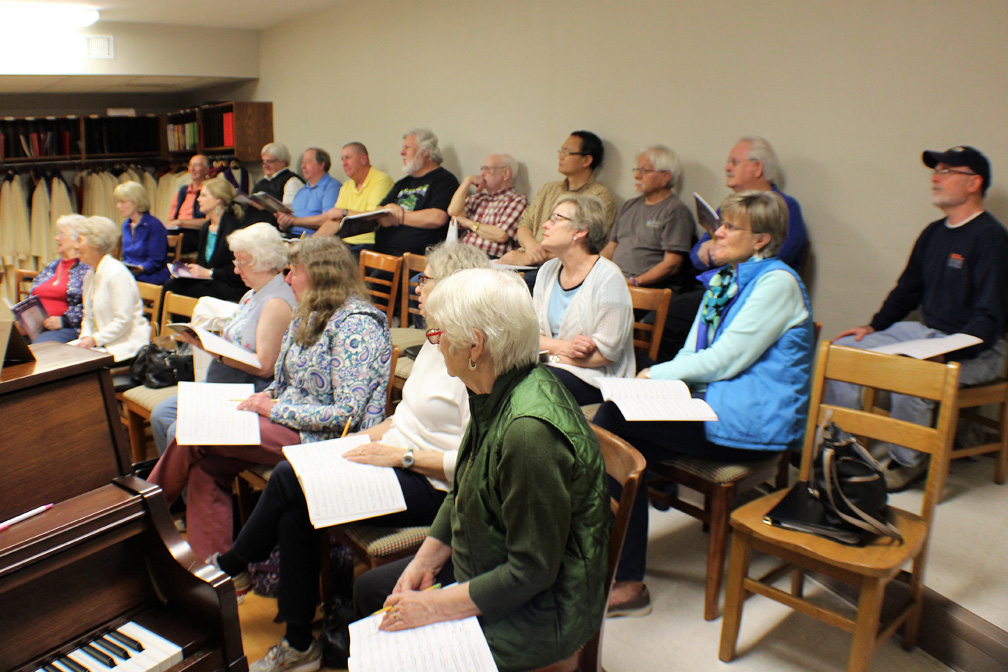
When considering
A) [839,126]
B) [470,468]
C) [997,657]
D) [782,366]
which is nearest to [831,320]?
[839,126]

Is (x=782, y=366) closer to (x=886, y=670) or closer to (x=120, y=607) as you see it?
(x=886, y=670)

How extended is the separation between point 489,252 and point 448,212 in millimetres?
481

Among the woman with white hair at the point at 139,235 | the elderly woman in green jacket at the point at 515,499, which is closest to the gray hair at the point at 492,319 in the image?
the elderly woman in green jacket at the point at 515,499

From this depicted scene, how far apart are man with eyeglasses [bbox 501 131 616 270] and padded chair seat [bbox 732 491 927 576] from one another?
2.18 m

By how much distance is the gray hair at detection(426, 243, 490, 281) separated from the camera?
199 centimetres

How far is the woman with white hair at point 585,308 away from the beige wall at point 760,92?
116 cm

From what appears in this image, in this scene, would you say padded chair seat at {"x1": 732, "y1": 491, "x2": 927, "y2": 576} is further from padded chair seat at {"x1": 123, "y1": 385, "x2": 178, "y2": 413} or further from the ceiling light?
the ceiling light

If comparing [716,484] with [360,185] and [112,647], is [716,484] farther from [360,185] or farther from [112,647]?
[360,185]

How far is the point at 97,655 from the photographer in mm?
1172

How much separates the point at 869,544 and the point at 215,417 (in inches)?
70.2

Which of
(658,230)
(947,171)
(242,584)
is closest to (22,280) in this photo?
(242,584)

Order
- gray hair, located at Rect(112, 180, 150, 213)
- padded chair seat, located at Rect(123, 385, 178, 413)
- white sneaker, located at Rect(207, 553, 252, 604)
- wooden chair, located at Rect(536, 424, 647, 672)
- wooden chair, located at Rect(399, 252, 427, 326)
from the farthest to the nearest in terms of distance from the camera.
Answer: gray hair, located at Rect(112, 180, 150, 213) < wooden chair, located at Rect(399, 252, 427, 326) < padded chair seat, located at Rect(123, 385, 178, 413) < white sneaker, located at Rect(207, 553, 252, 604) < wooden chair, located at Rect(536, 424, 647, 672)

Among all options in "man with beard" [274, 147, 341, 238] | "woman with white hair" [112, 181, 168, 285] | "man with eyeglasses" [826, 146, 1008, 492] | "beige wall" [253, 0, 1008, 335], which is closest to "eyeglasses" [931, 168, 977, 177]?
"man with eyeglasses" [826, 146, 1008, 492]

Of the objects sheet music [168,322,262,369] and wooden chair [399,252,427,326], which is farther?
wooden chair [399,252,427,326]
